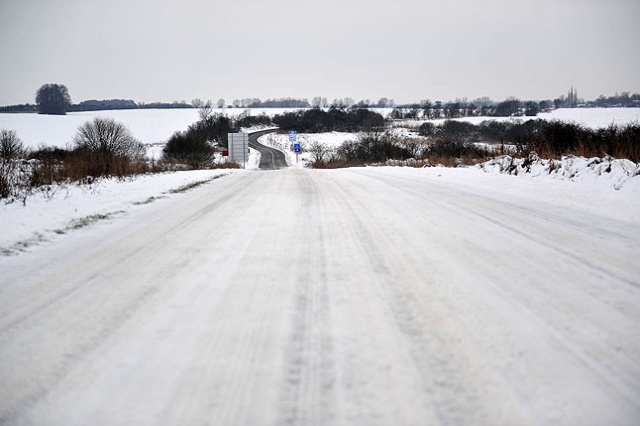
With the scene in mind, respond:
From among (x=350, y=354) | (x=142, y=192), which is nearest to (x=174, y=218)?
(x=142, y=192)

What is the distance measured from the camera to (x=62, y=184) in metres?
12.0

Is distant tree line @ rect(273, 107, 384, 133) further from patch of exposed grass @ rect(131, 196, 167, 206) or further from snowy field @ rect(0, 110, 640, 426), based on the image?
snowy field @ rect(0, 110, 640, 426)

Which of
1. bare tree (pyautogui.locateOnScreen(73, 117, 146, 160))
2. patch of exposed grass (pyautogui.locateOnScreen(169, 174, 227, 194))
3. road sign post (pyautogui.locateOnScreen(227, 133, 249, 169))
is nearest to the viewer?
patch of exposed grass (pyautogui.locateOnScreen(169, 174, 227, 194))

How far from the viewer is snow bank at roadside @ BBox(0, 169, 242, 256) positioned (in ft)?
16.8

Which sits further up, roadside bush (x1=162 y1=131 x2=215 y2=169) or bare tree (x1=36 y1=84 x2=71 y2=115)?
bare tree (x1=36 y1=84 x2=71 y2=115)

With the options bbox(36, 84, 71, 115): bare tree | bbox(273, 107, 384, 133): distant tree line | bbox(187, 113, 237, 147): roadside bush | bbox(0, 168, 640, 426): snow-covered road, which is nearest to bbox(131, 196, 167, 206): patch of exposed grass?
bbox(0, 168, 640, 426): snow-covered road

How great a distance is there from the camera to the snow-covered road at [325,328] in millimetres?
1844

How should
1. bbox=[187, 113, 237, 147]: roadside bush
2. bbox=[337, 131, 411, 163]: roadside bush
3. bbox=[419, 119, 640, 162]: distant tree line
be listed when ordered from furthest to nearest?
1. bbox=[187, 113, 237, 147]: roadside bush
2. bbox=[337, 131, 411, 163]: roadside bush
3. bbox=[419, 119, 640, 162]: distant tree line

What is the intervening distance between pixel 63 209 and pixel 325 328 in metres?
6.54


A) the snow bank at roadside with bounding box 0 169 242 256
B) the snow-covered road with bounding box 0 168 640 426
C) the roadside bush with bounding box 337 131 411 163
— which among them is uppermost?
the roadside bush with bounding box 337 131 411 163

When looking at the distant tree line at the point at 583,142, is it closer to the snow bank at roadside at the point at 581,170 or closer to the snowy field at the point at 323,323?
the snow bank at roadside at the point at 581,170

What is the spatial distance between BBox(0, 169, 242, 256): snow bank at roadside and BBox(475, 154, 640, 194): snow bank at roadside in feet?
31.6

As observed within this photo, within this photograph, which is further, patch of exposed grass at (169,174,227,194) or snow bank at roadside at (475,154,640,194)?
patch of exposed grass at (169,174,227,194)

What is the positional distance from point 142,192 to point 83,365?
8.40 m
